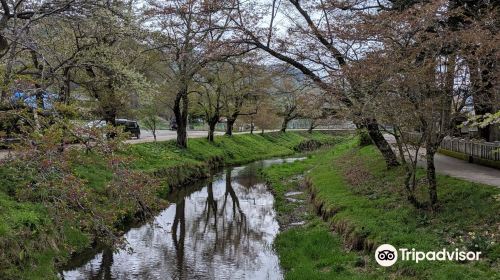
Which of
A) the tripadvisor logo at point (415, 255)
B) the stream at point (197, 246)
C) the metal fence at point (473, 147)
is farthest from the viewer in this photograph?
the metal fence at point (473, 147)

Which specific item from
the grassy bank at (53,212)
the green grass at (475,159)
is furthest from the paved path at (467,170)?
the grassy bank at (53,212)

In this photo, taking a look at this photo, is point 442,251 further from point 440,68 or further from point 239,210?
point 239,210

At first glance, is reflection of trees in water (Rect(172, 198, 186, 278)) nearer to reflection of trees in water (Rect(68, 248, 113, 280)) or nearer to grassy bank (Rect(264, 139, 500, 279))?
reflection of trees in water (Rect(68, 248, 113, 280))

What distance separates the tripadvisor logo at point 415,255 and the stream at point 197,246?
9.03 feet

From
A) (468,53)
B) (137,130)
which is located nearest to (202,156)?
(137,130)

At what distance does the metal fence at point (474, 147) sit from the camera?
17.6 metres

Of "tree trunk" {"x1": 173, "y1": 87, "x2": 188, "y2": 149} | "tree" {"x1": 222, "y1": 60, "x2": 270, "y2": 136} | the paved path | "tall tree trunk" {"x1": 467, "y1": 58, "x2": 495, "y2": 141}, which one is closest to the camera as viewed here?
"tall tree trunk" {"x1": 467, "y1": 58, "x2": 495, "y2": 141}

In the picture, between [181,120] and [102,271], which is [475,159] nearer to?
[102,271]

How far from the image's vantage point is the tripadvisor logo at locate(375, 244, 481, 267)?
8828 millimetres

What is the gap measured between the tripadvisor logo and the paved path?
3.43 meters

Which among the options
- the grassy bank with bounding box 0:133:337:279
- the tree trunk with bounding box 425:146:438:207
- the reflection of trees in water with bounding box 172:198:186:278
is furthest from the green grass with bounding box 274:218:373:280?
the grassy bank with bounding box 0:133:337:279

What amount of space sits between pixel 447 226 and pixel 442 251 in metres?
1.43

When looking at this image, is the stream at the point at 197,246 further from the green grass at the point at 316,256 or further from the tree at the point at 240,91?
the tree at the point at 240,91

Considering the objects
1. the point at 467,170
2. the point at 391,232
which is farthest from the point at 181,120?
the point at 391,232
